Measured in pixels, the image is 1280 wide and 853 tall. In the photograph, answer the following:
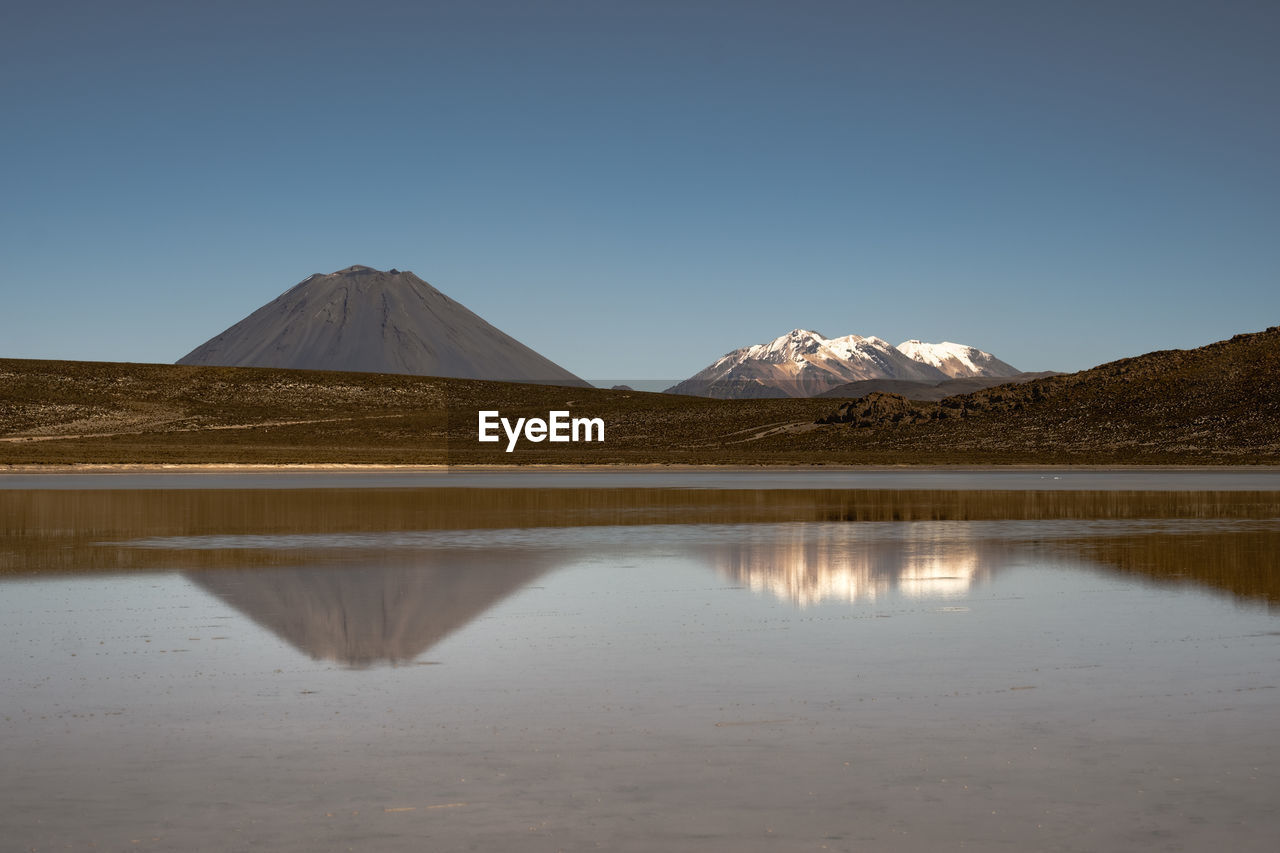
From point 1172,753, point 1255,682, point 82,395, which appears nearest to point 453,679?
point 1172,753

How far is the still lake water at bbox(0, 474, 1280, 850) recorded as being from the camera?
7227 mm

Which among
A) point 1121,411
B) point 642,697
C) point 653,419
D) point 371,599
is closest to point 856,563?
point 371,599

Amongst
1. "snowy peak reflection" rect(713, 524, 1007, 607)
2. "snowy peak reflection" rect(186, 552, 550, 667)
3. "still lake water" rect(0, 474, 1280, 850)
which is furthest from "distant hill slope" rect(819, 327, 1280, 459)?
"snowy peak reflection" rect(186, 552, 550, 667)

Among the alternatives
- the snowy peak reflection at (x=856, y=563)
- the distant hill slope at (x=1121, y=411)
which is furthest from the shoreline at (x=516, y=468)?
the snowy peak reflection at (x=856, y=563)

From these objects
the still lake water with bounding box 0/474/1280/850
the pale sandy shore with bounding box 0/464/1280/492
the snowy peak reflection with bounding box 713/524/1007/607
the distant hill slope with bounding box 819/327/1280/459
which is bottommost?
the still lake water with bounding box 0/474/1280/850

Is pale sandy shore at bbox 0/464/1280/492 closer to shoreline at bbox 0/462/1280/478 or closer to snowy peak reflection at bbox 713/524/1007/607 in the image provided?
shoreline at bbox 0/462/1280/478

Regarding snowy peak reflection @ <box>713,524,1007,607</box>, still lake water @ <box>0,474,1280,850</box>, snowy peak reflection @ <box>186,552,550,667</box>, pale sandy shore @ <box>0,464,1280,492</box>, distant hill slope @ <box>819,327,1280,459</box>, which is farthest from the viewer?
distant hill slope @ <box>819,327,1280,459</box>

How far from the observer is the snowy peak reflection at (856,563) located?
17.4 m

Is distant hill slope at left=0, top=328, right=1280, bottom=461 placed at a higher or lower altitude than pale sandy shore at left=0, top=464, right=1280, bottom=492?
higher

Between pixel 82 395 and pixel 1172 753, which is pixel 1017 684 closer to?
pixel 1172 753

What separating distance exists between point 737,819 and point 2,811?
4135mm

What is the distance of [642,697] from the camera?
10477mm

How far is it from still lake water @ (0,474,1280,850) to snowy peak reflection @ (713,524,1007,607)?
0.41ft

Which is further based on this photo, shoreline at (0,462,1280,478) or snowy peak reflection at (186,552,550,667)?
shoreline at (0,462,1280,478)
